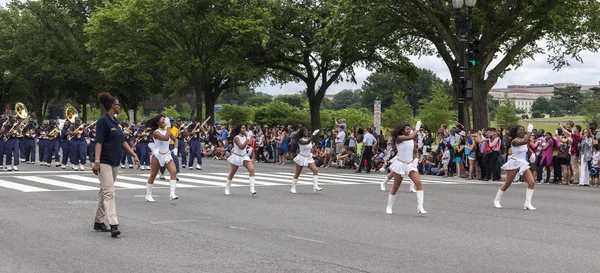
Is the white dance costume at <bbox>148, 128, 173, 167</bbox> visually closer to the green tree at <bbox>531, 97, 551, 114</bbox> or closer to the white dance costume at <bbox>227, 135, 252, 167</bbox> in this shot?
the white dance costume at <bbox>227, 135, 252, 167</bbox>

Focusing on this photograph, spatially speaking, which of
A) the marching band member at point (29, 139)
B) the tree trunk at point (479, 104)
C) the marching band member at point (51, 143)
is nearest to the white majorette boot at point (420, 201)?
the marching band member at point (51, 143)

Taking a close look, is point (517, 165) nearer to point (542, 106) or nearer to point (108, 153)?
point (108, 153)

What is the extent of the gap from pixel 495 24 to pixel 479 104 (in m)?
3.60

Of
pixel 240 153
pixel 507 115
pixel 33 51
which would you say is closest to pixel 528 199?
pixel 240 153

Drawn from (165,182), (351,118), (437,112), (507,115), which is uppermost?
(437,112)

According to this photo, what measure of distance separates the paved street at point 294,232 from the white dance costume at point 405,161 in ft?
2.78

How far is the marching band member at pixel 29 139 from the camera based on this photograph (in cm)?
2691

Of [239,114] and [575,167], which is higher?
[239,114]

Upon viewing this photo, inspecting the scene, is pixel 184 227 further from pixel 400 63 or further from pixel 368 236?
pixel 400 63

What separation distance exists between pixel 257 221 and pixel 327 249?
9.38ft

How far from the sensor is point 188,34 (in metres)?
45.2

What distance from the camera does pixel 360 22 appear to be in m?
33.0

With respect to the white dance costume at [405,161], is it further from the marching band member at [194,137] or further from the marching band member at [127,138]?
the marching band member at [127,138]

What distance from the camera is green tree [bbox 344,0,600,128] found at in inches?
1187
